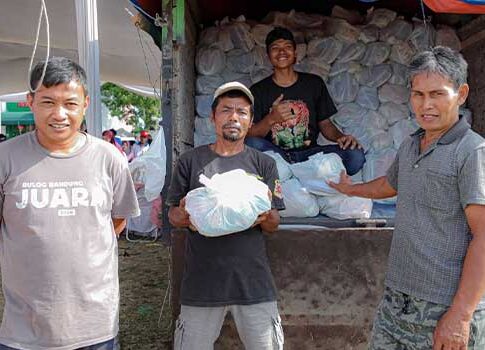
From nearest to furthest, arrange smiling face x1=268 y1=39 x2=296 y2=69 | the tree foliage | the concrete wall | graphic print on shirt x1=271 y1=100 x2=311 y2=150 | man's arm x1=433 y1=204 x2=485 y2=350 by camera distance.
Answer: man's arm x1=433 y1=204 x2=485 y2=350, smiling face x1=268 y1=39 x2=296 y2=69, graphic print on shirt x1=271 y1=100 x2=311 y2=150, the concrete wall, the tree foliage

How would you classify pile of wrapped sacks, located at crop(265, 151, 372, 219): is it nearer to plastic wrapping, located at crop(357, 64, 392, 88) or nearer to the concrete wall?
plastic wrapping, located at crop(357, 64, 392, 88)

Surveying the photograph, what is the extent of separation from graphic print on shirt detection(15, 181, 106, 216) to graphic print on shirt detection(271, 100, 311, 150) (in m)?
2.00

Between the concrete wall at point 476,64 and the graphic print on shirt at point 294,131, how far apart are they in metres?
1.47

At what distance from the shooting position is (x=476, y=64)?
421cm

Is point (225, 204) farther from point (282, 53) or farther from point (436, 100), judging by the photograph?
point (282, 53)

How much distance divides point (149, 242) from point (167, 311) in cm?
307

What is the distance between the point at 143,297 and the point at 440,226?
360cm

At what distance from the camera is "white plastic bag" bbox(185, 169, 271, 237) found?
226cm

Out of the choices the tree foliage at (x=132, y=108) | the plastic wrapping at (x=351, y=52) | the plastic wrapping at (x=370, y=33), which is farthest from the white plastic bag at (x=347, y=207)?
the tree foliage at (x=132, y=108)

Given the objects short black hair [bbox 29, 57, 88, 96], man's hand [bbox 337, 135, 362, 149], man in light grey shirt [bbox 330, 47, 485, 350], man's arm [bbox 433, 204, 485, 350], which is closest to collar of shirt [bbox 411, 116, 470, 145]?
man in light grey shirt [bbox 330, 47, 485, 350]

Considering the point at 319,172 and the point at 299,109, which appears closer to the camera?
the point at 319,172

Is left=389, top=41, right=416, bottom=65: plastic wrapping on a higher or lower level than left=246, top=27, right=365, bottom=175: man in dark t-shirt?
higher

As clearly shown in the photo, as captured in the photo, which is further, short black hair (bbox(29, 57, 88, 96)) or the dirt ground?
the dirt ground

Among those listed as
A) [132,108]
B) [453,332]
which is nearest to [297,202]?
[453,332]
